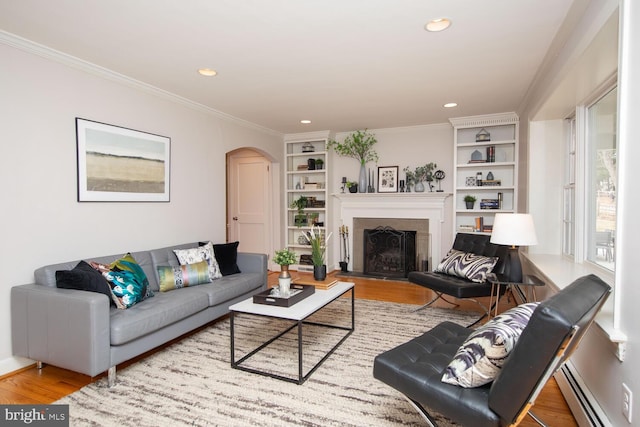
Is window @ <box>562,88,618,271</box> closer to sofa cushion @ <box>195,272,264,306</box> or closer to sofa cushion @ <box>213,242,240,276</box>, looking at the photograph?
sofa cushion @ <box>195,272,264,306</box>

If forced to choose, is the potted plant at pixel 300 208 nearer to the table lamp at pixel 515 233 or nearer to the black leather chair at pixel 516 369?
the table lamp at pixel 515 233

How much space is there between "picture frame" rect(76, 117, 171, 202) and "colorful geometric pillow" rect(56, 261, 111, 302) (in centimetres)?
78

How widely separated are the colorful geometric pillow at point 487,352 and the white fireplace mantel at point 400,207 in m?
3.98

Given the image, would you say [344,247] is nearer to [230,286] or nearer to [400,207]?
[400,207]

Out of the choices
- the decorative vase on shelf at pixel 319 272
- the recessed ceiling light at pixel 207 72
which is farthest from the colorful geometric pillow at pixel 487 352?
the recessed ceiling light at pixel 207 72

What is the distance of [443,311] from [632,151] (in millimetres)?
2843

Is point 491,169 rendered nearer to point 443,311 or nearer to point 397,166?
point 397,166

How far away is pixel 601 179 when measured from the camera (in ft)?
8.80

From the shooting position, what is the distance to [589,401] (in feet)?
6.01

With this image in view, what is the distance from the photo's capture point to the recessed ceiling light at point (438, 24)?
2334mm

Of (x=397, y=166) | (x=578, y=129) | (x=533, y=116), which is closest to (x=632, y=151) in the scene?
(x=578, y=129)

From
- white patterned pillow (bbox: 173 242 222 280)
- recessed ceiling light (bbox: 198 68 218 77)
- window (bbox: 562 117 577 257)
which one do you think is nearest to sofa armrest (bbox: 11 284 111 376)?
white patterned pillow (bbox: 173 242 222 280)

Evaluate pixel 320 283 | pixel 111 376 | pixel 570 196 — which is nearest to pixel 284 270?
pixel 320 283

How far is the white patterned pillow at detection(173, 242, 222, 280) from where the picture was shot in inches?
141
